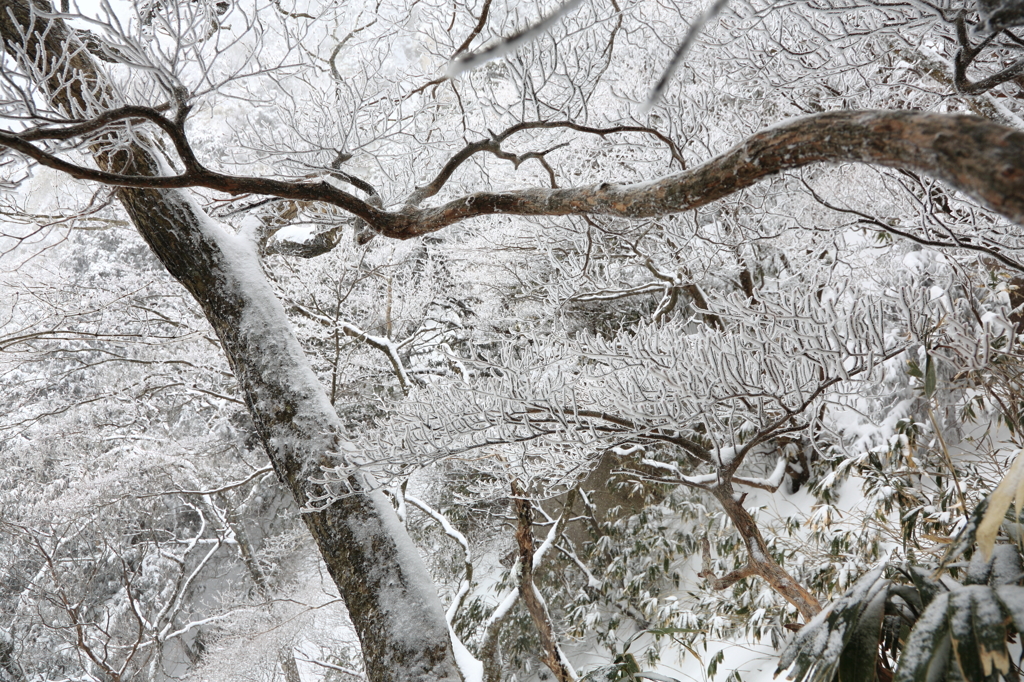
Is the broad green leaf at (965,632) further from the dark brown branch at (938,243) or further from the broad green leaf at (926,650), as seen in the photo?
the dark brown branch at (938,243)

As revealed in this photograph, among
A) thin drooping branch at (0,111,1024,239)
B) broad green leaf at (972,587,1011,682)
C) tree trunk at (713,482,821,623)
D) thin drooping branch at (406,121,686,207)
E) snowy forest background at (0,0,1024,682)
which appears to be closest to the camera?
thin drooping branch at (0,111,1024,239)

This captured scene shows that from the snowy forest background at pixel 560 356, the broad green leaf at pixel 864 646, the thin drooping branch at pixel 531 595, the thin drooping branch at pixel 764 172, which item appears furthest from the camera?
the thin drooping branch at pixel 531 595

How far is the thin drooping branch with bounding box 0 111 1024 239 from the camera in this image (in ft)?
1.94

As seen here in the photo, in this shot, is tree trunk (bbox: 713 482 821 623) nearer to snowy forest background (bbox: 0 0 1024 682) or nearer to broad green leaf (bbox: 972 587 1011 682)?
snowy forest background (bbox: 0 0 1024 682)

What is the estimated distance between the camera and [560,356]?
103 inches

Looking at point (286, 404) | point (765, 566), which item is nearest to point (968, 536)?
point (765, 566)

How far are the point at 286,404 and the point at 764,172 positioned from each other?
163 cm

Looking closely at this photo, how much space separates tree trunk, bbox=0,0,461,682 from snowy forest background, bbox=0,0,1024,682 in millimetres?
107

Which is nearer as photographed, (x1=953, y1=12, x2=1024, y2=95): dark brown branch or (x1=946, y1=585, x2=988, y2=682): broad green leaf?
(x1=946, y1=585, x2=988, y2=682): broad green leaf

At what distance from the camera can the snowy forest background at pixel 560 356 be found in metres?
1.66

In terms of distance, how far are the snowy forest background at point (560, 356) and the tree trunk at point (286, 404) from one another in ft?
0.35

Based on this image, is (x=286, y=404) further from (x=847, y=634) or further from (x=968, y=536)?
(x=968, y=536)

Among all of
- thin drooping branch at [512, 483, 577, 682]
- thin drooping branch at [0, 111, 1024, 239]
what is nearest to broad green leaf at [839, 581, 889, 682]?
thin drooping branch at [0, 111, 1024, 239]

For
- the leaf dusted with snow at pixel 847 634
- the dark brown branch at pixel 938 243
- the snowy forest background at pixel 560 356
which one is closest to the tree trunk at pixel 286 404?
the snowy forest background at pixel 560 356
